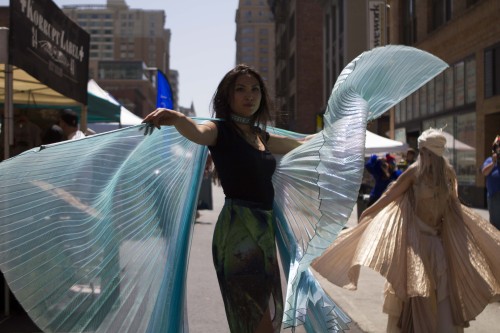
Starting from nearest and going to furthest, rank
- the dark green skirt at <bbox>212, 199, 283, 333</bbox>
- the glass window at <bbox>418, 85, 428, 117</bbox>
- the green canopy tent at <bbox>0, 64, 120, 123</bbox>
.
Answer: the dark green skirt at <bbox>212, 199, 283, 333</bbox> → the green canopy tent at <bbox>0, 64, 120, 123</bbox> → the glass window at <bbox>418, 85, 428, 117</bbox>

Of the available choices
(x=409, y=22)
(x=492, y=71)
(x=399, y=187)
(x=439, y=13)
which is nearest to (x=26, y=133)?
(x=399, y=187)

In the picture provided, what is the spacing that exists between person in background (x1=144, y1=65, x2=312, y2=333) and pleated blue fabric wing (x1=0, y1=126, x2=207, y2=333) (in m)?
0.29

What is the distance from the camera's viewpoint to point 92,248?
137 inches

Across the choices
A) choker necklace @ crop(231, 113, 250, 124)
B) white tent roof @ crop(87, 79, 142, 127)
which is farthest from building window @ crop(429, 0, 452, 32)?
choker necklace @ crop(231, 113, 250, 124)

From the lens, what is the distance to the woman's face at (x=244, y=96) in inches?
135

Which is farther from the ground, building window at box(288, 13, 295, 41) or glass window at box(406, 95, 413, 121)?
building window at box(288, 13, 295, 41)

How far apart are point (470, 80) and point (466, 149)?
2320 mm

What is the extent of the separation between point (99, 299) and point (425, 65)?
2.09 m

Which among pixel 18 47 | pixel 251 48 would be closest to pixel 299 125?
pixel 18 47

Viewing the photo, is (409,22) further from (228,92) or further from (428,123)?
(228,92)

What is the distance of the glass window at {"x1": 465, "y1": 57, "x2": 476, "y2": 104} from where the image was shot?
23.4 m

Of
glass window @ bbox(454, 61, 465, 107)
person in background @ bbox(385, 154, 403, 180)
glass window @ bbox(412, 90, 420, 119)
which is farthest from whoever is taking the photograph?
glass window @ bbox(412, 90, 420, 119)

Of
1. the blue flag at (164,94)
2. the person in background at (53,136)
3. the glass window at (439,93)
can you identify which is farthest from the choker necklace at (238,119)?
the glass window at (439,93)

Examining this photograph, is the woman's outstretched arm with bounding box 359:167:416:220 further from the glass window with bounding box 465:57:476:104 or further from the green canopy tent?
the glass window with bounding box 465:57:476:104
